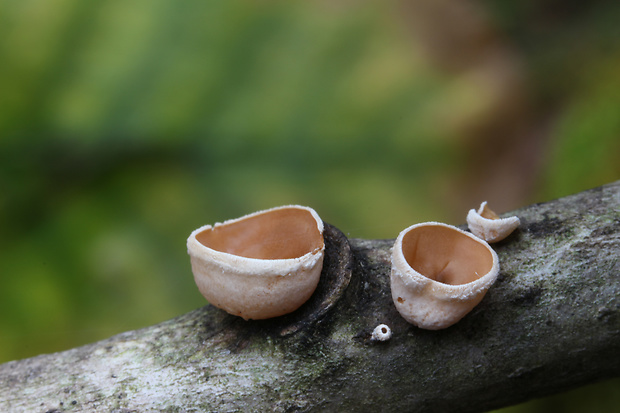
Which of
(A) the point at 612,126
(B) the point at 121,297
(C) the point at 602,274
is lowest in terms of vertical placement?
(B) the point at 121,297

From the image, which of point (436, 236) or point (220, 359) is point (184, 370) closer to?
point (220, 359)

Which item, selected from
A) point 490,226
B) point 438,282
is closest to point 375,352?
point 438,282

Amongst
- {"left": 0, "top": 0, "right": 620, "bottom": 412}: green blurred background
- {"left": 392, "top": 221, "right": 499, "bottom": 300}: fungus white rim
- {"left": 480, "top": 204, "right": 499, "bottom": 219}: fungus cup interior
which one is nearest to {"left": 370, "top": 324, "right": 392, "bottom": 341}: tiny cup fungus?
{"left": 392, "top": 221, "right": 499, "bottom": 300}: fungus white rim

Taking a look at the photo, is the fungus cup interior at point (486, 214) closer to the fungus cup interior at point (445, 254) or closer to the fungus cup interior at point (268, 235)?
the fungus cup interior at point (445, 254)

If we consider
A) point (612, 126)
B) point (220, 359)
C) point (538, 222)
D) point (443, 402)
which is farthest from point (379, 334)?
point (612, 126)

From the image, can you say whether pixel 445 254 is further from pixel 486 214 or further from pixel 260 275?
pixel 260 275

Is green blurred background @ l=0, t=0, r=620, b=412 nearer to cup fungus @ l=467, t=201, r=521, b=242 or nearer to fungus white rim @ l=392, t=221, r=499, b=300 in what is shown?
cup fungus @ l=467, t=201, r=521, b=242
